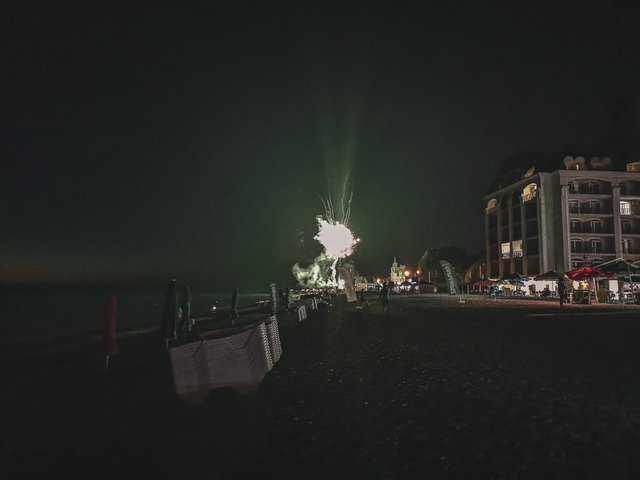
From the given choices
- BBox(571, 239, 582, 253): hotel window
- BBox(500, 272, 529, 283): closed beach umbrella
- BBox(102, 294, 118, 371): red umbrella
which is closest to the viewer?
BBox(102, 294, 118, 371): red umbrella

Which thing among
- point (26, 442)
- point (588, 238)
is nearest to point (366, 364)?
point (26, 442)

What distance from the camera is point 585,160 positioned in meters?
65.6

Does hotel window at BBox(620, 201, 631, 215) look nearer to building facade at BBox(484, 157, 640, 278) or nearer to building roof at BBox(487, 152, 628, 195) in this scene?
building facade at BBox(484, 157, 640, 278)

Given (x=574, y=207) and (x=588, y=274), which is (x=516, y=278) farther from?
(x=574, y=207)

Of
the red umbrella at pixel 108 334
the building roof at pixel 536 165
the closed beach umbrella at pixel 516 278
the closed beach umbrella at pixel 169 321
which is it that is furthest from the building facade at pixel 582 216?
the red umbrella at pixel 108 334

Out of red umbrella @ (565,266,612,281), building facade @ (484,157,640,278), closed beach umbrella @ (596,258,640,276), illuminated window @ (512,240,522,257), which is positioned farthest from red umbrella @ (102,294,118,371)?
illuminated window @ (512,240,522,257)

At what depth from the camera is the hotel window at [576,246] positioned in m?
59.2

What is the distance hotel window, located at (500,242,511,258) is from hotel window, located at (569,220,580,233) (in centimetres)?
1004

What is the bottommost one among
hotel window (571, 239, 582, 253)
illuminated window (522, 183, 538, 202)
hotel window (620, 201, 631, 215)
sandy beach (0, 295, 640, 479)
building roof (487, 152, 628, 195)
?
sandy beach (0, 295, 640, 479)

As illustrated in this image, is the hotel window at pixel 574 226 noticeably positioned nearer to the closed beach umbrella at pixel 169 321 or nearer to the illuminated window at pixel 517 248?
the illuminated window at pixel 517 248

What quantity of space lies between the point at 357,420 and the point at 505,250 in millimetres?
68347

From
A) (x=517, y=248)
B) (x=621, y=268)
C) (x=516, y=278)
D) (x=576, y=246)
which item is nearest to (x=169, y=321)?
(x=621, y=268)

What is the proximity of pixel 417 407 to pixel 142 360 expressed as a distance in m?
11.4

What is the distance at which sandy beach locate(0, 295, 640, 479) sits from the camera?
5.08 m
